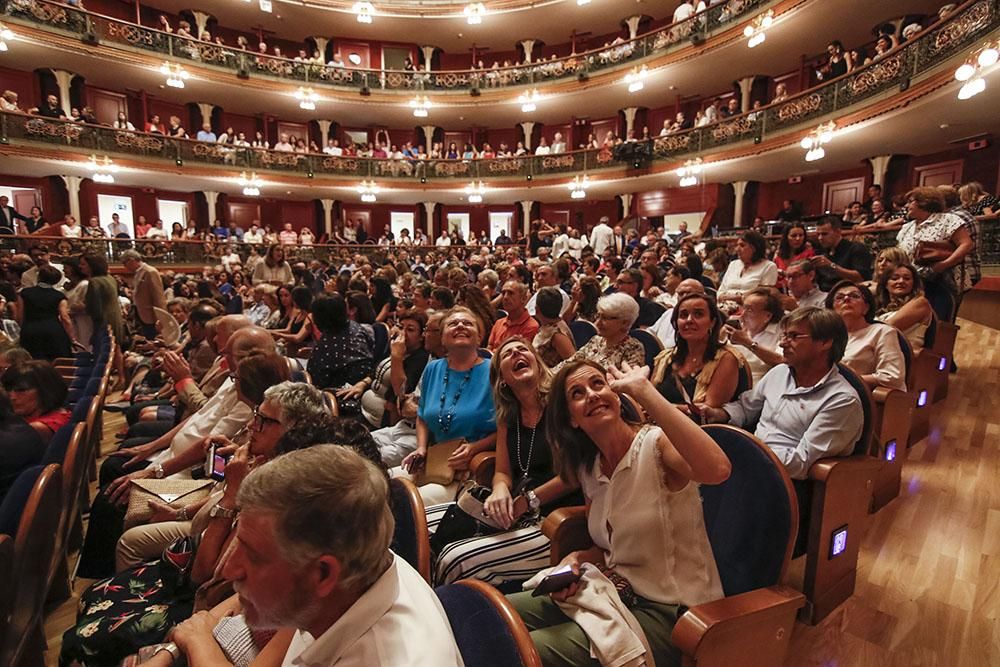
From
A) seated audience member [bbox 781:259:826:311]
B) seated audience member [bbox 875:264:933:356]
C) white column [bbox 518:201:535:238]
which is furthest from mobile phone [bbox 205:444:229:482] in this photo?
white column [bbox 518:201:535:238]

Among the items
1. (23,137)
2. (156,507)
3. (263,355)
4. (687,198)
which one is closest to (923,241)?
(263,355)

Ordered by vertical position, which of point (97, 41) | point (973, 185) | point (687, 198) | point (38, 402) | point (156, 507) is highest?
point (97, 41)

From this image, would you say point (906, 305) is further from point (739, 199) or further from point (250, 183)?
point (250, 183)

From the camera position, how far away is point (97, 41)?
12.3 metres

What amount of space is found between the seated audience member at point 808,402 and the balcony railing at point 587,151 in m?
7.05

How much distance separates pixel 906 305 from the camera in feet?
10.6

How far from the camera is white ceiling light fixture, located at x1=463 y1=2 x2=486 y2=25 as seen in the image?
15836 mm

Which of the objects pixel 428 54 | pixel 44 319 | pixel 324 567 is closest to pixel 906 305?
pixel 324 567

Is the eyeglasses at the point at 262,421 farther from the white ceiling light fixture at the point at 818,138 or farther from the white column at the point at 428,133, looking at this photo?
the white column at the point at 428,133

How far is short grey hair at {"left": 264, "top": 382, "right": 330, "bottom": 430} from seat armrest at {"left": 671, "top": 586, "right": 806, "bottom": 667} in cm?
115

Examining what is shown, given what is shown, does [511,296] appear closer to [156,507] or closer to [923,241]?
[156,507]

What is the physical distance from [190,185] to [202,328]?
535 inches

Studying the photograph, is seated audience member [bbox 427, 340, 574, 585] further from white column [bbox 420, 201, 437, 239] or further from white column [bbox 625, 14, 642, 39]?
white column [bbox 420, 201, 437, 239]

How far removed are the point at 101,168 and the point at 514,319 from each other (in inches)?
542
